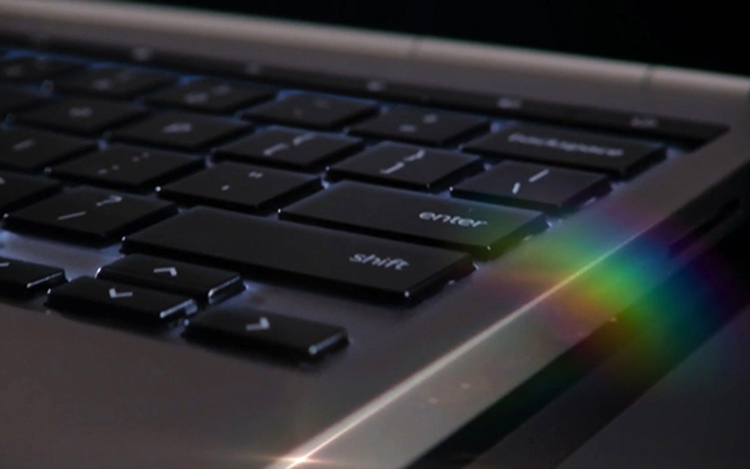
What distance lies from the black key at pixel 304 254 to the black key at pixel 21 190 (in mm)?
55

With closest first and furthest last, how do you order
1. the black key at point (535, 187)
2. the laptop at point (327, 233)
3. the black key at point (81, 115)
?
1. the laptop at point (327, 233)
2. the black key at point (535, 187)
3. the black key at point (81, 115)

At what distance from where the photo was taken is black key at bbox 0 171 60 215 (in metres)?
0.35

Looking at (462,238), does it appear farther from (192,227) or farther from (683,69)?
(683,69)

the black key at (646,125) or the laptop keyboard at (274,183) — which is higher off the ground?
the black key at (646,125)

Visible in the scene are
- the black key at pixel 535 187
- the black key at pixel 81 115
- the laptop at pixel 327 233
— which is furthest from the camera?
the black key at pixel 81 115

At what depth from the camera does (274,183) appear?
1.18 feet

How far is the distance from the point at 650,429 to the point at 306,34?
0.31 m

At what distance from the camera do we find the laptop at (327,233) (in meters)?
0.23

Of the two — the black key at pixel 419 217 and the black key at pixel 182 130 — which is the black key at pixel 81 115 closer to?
the black key at pixel 182 130

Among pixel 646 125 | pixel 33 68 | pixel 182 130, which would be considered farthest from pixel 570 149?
pixel 33 68

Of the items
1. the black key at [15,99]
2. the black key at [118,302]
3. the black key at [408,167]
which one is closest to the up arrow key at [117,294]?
the black key at [118,302]

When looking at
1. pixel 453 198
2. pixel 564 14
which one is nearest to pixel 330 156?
pixel 453 198

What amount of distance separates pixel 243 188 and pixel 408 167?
0.05 m

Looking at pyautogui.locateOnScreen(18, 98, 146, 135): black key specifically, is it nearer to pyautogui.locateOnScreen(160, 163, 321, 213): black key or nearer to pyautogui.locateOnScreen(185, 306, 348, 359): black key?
pyautogui.locateOnScreen(160, 163, 321, 213): black key
